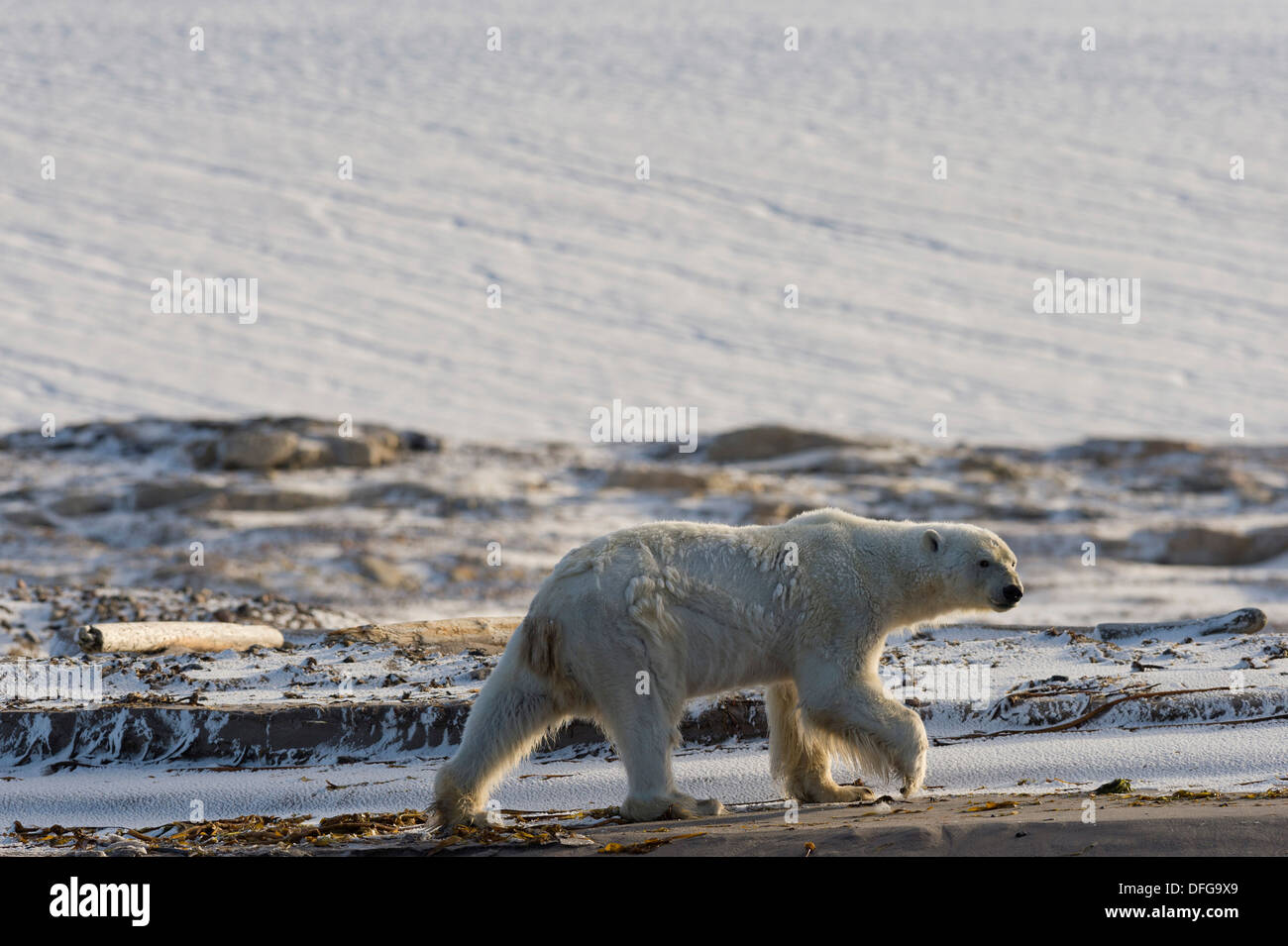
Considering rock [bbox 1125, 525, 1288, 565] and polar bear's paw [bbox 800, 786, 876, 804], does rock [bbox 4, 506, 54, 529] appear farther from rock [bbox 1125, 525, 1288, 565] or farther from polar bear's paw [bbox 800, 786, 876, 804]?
polar bear's paw [bbox 800, 786, 876, 804]

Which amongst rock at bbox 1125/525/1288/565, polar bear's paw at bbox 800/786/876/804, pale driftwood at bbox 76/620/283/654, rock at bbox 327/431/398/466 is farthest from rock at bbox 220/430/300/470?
polar bear's paw at bbox 800/786/876/804

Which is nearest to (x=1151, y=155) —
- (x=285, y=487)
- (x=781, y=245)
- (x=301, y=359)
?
(x=781, y=245)

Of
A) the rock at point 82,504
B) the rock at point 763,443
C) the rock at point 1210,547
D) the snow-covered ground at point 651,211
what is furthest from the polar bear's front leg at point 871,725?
the snow-covered ground at point 651,211

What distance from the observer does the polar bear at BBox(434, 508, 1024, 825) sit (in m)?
5.42

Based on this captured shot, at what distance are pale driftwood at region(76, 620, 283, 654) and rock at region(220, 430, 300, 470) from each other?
1115 cm

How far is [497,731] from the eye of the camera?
5469 millimetres

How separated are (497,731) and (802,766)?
1.31 m

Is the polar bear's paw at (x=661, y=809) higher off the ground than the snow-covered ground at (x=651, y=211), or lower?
lower

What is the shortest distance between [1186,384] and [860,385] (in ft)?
20.3

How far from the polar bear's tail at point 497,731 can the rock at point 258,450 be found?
602 inches

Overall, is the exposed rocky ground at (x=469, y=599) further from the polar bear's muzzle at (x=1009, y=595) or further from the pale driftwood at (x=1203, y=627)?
the polar bear's muzzle at (x=1009, y=595)

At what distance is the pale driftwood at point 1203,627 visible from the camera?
8391mm

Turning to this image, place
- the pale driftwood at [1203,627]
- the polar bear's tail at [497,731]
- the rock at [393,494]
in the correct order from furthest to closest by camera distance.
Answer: the rock at [393,494]
the pale driftwood at [1203,627]
the polar bear's tail at [497,731]
